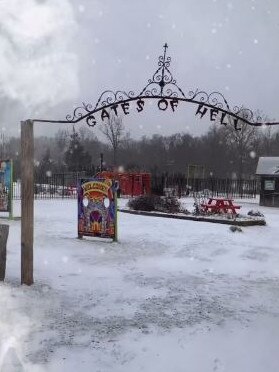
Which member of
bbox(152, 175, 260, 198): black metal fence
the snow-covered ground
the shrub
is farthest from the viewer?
bbox(152, 175, 260, 198): black metal fence

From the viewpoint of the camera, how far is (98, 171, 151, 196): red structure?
34.0 m

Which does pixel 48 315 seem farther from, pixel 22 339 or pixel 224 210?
pixel 224 210

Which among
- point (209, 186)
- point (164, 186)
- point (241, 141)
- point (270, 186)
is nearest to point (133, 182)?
point (164, 186)

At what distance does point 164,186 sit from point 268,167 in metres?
7.35

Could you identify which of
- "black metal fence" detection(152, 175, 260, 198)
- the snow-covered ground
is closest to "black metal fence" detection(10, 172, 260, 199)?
"black metal fence" detection(152, 175, 260, 198)

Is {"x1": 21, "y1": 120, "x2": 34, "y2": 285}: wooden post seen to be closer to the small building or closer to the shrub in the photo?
the shrub

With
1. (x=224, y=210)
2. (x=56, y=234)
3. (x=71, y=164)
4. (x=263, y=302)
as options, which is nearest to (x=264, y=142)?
(x=71, y=164)

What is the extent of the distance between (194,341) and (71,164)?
2297 inches

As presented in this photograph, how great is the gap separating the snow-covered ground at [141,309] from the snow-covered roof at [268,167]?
2059 cm

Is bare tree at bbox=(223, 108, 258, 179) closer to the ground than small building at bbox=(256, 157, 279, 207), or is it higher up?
higher up

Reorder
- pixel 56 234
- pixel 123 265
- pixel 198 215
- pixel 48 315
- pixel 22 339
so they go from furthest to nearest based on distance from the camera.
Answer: pixel 198 215 → pixel 56 234 → pixel 123 265 → pixel 48 315 → pixel 22 339

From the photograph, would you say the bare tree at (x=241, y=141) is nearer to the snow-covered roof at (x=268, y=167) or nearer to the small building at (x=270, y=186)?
the snow-covered roof at (x=268, y=167)

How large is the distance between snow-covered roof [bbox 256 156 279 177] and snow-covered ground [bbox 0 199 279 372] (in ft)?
67.5

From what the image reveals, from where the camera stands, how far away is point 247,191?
46125mm
